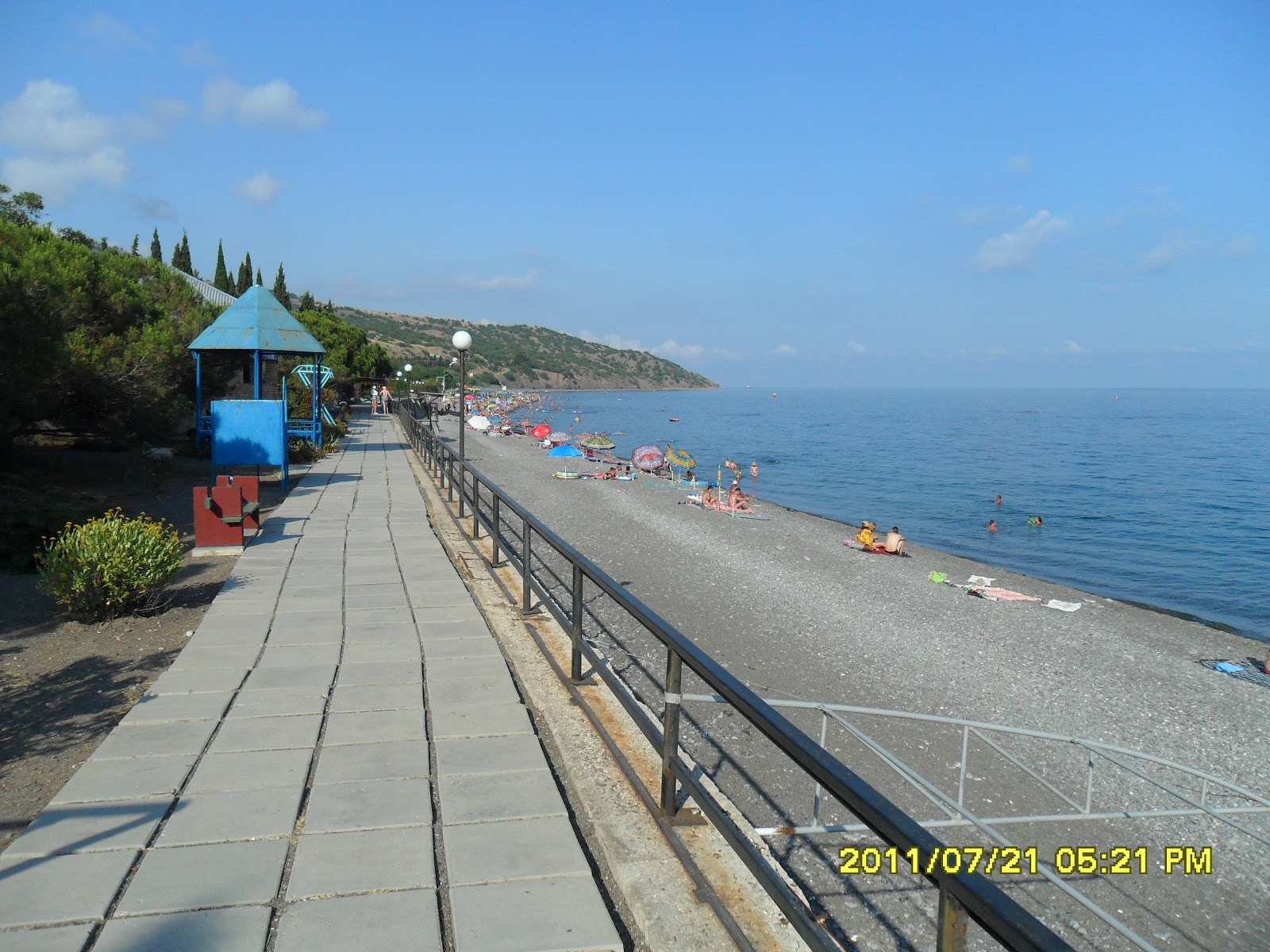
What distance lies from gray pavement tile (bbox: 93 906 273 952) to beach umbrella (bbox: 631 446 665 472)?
91.9 ft

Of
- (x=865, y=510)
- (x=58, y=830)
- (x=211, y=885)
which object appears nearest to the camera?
(x=211, y=885)

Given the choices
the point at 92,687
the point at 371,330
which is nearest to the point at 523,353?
the point at 371,330

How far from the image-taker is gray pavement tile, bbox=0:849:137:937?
2.42 metres

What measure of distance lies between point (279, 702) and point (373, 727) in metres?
0.64

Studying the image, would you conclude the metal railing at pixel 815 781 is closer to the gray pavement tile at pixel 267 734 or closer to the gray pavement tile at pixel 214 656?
the gray pavement tile at pixel 267 734

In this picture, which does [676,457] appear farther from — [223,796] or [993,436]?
[993,436]

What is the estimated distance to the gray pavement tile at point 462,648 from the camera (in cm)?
513

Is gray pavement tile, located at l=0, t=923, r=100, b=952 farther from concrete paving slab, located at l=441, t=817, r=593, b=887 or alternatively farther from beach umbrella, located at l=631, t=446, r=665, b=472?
beach umbrella, located at l=631, t=446, r=665, b=472

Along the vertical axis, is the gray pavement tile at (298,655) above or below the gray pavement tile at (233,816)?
below

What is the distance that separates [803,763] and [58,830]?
256 centimetres

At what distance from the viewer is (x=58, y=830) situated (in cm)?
290

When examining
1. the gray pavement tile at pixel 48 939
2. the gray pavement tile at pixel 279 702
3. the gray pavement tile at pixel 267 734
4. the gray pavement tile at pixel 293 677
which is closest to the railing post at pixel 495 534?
the gray pavement tile at pixel 293 677

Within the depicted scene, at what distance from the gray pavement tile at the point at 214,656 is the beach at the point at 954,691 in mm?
2953

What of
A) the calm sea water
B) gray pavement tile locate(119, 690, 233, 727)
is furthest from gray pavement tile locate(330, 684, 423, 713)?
the calm sea water
